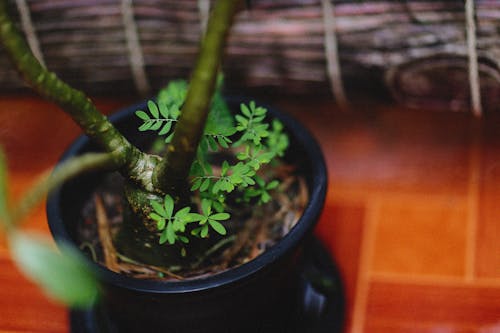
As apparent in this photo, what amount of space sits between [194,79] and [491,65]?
582mm

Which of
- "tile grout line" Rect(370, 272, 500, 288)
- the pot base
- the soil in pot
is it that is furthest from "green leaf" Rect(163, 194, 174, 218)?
"tile grout line" Rect(370, 272, 500, 288)

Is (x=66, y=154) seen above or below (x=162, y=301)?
above

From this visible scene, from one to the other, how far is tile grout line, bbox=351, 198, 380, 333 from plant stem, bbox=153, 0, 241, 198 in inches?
17.4

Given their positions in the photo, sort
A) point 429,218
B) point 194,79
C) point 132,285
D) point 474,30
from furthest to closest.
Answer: point 429,218
point 474,30
point 132,285
point 194,79

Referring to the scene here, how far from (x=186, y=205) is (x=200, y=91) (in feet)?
0.62

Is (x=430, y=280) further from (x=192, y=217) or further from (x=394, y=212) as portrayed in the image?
(x=192, y=217)

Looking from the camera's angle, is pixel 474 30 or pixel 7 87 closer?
pixel 474 30

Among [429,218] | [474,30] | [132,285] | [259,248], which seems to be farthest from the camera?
[429,218]

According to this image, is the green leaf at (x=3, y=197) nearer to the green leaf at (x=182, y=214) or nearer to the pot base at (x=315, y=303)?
the green leaf at (x=182, y=214)

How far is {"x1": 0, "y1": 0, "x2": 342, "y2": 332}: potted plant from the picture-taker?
1.90ft

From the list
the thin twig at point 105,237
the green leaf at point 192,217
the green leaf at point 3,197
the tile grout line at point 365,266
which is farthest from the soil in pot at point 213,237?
the green leaf at point 3,197

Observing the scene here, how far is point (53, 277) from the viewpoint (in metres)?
0.38

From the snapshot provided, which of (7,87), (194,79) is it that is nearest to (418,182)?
(194,79)

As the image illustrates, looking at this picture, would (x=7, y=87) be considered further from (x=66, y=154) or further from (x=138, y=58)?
(x=66, y=154)
